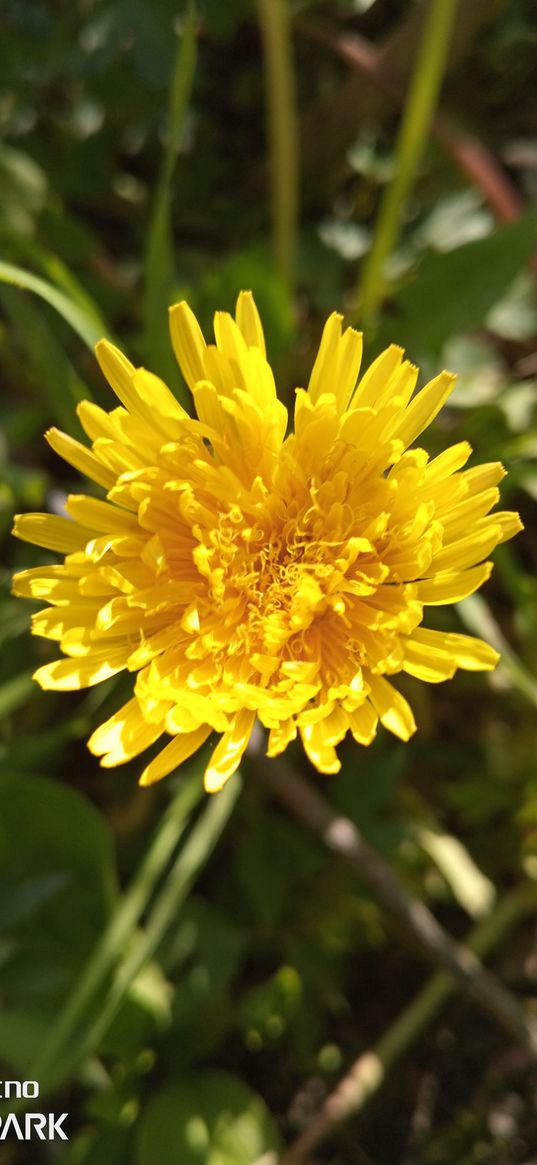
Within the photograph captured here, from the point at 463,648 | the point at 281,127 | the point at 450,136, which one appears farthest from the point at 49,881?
the point at 450,136

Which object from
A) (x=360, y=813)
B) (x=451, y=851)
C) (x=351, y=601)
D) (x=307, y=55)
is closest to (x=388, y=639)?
(x=351, y=601)

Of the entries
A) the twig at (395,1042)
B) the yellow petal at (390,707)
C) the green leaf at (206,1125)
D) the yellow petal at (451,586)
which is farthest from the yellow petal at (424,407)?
the green leaf at (206,1125)

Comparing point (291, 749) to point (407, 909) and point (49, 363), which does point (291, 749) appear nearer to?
point (407, 909)

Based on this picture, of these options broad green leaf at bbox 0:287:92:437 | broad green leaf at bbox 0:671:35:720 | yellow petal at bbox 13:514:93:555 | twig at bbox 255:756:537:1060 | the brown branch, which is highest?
the brown branch

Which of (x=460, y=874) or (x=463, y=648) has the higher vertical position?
(x=463, y=648)

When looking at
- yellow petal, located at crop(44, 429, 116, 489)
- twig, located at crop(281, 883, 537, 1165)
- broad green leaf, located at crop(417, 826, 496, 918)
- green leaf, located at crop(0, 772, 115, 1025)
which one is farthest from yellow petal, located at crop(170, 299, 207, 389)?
twig, located at crop(281, 883, 537, 1165)

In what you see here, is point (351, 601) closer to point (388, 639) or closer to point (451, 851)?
point (388, 639)

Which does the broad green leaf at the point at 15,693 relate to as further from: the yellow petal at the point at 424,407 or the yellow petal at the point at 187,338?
the yellow petal at the point at 424,407

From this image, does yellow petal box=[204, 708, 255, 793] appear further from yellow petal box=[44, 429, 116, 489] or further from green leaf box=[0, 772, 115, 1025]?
green leaf box=[0, 772, 115, 1025]
